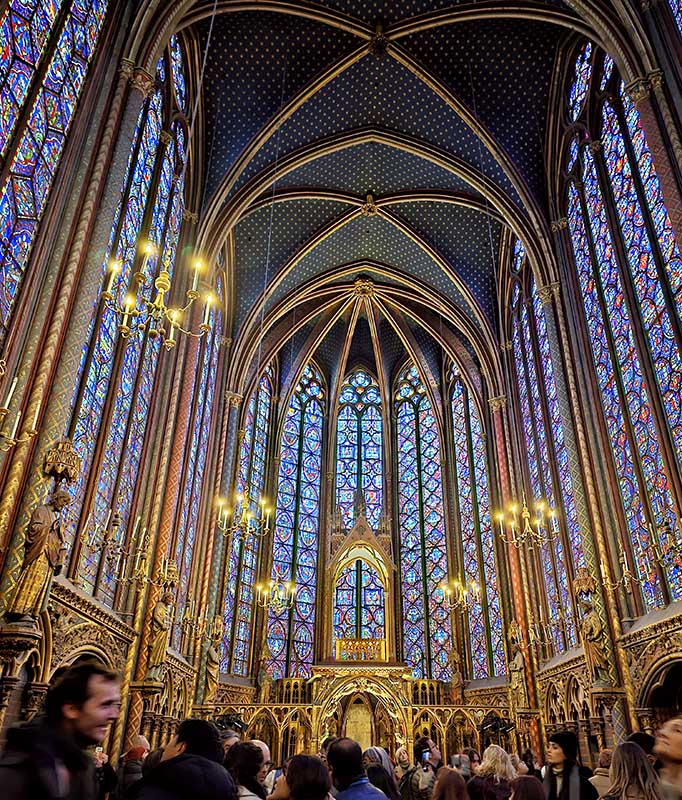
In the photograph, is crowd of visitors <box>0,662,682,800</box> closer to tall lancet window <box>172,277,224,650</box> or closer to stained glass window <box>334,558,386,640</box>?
tall lancet window <box>172,277,224,650</box>

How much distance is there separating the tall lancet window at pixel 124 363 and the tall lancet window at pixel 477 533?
13.6m

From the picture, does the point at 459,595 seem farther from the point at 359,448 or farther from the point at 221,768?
the point at 221,768

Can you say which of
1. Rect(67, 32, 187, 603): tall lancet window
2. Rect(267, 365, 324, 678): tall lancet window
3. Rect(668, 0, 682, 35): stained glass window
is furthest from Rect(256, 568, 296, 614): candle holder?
Rect(668, 0, 682, 35): stained glass window

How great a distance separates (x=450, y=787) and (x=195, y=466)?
49.0 ft

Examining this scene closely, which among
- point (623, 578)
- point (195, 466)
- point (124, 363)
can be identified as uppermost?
point (195, 466)

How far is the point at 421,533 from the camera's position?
26.0 metres

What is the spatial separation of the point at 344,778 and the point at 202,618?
15.6 metres

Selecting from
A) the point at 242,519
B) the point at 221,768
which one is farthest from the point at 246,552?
the point at 221,768

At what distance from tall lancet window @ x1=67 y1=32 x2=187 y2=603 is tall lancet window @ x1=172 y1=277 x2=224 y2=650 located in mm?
3077

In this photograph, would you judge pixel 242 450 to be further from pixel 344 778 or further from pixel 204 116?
pixel 344 778

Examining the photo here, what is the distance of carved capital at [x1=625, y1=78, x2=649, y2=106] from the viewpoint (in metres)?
12.1

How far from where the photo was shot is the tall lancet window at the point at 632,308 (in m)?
11.7

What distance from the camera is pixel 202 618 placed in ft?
59.5

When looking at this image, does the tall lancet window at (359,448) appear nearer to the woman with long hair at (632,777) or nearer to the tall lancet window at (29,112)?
the tall lancet window at (29,112)
